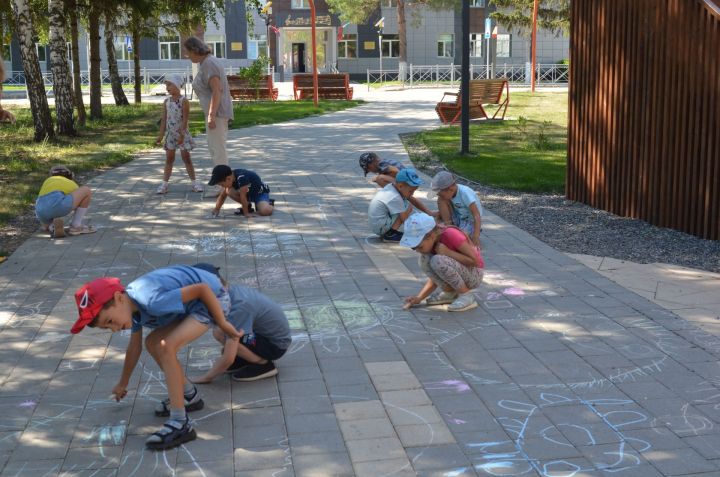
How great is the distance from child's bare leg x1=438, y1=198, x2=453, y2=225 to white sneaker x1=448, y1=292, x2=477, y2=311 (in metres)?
1.13

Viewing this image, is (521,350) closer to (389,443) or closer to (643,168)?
(389,443)

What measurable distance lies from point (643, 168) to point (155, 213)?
5.68 meters

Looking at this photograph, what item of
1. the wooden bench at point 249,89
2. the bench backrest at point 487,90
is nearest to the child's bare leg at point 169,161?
the bench backrest at point 487,90

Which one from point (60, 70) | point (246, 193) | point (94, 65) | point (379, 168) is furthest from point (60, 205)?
A: point (94, 65)

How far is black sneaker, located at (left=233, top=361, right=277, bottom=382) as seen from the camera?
518cm

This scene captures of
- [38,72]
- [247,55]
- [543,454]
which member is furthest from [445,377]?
[247,55]

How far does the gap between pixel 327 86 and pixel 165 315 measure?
89.6ft

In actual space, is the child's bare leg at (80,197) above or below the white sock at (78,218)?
above

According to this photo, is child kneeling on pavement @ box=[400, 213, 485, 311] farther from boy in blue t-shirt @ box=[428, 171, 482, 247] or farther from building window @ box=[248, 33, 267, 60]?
building window @ box=[248, 33, 267, 60]

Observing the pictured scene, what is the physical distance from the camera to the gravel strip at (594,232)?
8.02m

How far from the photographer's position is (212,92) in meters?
10.6

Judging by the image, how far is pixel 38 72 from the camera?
17.6 m

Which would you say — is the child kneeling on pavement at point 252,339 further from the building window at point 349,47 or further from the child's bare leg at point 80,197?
the building window at point 349,47

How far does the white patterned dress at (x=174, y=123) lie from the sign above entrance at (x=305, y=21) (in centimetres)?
4563
